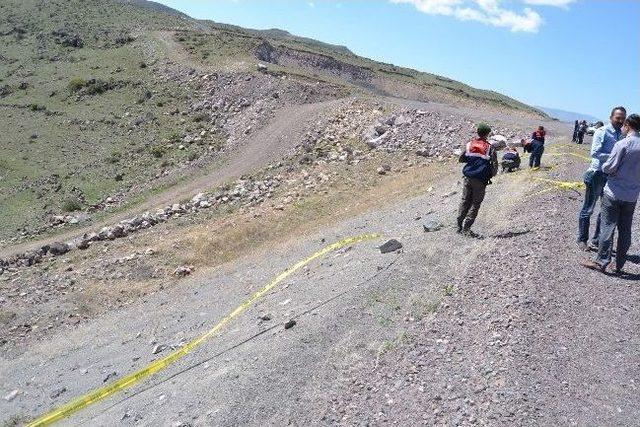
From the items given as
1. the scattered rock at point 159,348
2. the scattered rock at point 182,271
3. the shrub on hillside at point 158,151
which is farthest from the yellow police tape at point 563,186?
the shrub on hillside at point 158,151

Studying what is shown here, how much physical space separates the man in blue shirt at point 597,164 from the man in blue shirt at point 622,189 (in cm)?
85

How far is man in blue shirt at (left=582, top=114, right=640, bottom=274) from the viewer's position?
734 cm

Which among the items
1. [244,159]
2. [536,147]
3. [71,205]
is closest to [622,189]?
[536,147]

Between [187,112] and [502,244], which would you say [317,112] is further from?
[502,244]

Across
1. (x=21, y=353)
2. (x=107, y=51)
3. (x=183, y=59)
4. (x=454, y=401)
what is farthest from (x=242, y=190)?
(x=107, y=51)

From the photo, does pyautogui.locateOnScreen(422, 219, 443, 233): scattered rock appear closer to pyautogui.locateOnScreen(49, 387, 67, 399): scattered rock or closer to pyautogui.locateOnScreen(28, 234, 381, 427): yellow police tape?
pyautogui.locateOnScreen(28, 234, 381, 427): yellow police tape

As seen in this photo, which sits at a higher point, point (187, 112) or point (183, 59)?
point (183, 59)

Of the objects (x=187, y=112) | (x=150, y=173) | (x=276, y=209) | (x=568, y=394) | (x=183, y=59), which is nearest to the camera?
(x=568, y=394)

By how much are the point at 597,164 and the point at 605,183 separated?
13.5 inches

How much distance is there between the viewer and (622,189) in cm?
746

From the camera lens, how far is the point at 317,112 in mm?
28594

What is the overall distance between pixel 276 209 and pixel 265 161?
22.1 feet

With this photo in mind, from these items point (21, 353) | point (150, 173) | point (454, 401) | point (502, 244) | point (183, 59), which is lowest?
point (21, 353)

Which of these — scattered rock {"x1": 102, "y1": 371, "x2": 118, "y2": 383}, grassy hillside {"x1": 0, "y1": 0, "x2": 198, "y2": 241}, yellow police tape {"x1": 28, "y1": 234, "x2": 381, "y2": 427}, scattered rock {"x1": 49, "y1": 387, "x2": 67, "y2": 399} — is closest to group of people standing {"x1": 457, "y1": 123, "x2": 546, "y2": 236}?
yellow police tape {"x1": 28, "y1": 234, "x2": 381, "y2": 427}
